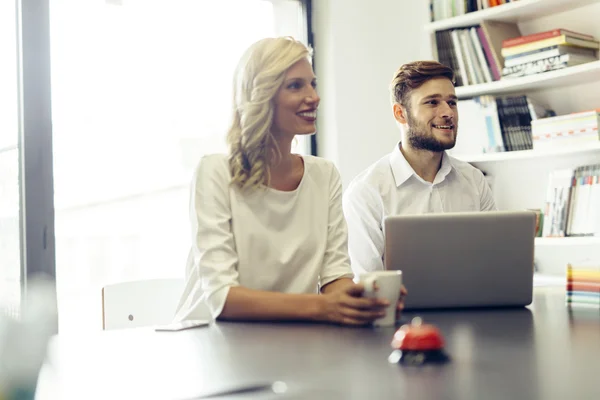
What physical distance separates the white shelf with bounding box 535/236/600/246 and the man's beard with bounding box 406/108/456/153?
3.09ft

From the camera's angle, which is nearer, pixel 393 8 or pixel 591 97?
pixel 591 97

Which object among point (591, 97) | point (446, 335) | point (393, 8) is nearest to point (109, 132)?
point (393, 8)

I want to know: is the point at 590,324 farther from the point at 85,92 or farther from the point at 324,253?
the point at 85,92

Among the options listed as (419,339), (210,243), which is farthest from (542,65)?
(419,339)

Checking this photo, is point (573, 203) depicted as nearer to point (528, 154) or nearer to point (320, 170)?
point (528, 154)

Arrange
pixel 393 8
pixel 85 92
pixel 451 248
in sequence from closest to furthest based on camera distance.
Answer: pixel 451 248 → pixel 85 92 → pixel 393 8

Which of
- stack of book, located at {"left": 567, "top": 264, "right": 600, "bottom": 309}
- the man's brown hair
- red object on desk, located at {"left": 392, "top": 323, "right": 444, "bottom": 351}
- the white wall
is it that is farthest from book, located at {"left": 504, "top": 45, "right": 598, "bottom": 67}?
red object on desk, located at {"left": 392, "top": 323, "right": 444, "bottom": 351}

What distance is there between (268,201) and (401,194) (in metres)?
0.89

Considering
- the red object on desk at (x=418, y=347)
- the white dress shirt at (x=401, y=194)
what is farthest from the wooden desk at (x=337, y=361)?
the white dress shirt at (x=401, y=194)

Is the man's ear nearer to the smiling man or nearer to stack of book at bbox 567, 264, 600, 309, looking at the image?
the smiling man

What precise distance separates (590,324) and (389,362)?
20.9 inches

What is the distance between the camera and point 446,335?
50.8 inches

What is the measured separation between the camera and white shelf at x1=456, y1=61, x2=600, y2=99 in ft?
10.6

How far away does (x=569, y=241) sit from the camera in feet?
10.8
